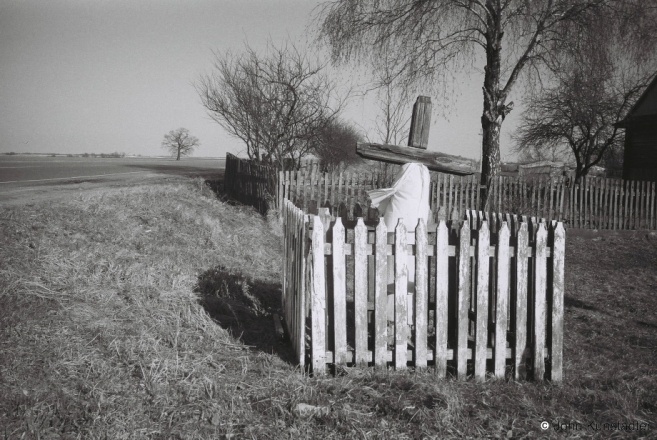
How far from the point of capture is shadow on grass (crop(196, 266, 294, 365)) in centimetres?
451

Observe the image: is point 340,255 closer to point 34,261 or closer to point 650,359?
point 650,359

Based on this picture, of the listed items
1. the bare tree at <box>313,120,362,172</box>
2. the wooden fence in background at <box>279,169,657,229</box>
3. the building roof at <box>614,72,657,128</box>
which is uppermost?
the building roof at <box>614,72,657,128</box>

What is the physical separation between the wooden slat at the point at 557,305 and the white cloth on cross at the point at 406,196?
1.41 m

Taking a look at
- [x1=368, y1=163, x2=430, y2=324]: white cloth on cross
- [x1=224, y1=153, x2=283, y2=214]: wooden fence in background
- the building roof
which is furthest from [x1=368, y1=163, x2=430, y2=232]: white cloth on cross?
the building roof

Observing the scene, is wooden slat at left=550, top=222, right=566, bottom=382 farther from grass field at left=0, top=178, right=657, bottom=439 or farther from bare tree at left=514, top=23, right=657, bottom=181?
bare tree at left=514, top=23, right=657, bottom=181

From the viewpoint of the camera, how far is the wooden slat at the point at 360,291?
378cm

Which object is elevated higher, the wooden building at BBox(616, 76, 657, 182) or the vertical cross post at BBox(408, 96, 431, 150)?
the wooden building at BBox(616, 76, 657, 182)

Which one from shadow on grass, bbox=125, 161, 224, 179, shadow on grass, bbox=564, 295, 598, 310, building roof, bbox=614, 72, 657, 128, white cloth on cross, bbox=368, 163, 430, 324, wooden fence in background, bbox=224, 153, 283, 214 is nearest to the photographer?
white cloth on cross, bbox=368, 163, 430, 324

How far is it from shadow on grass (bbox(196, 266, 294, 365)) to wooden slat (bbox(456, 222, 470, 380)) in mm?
1330

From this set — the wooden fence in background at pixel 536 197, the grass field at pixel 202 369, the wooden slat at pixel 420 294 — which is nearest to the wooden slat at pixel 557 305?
the grass field at pixel 202 369

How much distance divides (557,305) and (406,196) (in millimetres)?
1717

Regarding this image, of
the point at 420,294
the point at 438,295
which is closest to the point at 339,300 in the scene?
the point at 420,294

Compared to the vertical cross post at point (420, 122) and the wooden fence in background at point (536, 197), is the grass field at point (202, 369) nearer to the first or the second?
Answer: the vertical cross post at point (420, 122)

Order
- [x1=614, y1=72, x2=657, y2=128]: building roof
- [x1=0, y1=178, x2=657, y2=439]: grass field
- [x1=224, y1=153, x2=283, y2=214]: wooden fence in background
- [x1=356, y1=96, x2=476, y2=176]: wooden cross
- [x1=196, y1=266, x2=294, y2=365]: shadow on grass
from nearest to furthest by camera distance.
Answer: [x1=0, y1=178, x2=657, y2=439]: grass field → [x1=196, y1=266, x2=294, y2=365]: shadow on grass → [x1=356, y1=96, x2=476, y2=176]: wooden cross → [x1=224, y1=153, x2=283, y2=214]: wooden fence in background → [x1=614, y1=72, x2=657, y2=128]: building roof
